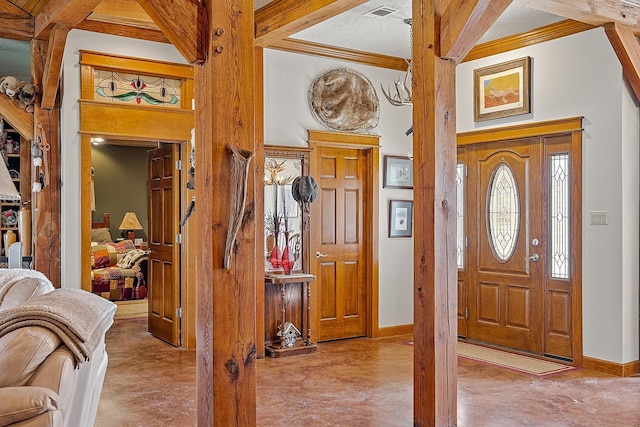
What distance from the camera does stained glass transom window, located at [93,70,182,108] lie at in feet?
18.5

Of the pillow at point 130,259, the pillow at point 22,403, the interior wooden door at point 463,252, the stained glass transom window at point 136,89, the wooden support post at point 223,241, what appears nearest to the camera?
the pillow at point 22,403

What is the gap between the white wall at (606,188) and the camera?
16.5ft

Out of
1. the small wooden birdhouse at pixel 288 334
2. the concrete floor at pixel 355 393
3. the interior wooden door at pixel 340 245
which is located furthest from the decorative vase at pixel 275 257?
the concrete floor at pixel 355 393

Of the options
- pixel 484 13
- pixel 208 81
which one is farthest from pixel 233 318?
pixel 484 13

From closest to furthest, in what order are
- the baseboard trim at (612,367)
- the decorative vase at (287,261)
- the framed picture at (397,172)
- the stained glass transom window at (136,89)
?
the baseboard trim at (612,367) < the stained glass transom window at (136,89) < the decorative vase at (287,261) < the framed picture at (397,172)

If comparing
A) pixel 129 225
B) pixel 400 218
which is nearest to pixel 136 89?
pixel 400 218

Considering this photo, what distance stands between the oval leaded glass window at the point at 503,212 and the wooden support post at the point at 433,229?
2841 millimetres

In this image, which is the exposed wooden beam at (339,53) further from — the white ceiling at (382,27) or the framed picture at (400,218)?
the framed picture at (400,218)

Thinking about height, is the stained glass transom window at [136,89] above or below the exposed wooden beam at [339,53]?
below

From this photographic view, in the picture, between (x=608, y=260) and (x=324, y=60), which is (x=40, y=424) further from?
Answer: (x=324, y=60)

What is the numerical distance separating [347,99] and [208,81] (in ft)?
13.1

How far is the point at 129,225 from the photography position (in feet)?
36.9

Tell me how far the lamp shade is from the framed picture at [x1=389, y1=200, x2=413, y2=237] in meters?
6.16

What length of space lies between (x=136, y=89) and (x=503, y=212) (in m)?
3.76
